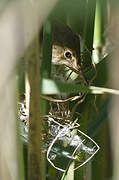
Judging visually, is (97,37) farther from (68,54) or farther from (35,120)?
(35,120)

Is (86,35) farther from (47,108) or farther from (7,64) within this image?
(7,64)

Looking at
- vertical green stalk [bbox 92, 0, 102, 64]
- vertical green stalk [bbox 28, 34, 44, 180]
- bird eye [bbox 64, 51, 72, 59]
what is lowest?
vertical green stalk [bbox 28, 34, 44, 180]

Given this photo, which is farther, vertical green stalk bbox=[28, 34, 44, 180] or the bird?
the bird

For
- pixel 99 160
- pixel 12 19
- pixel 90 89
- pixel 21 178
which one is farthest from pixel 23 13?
pixel 99 160

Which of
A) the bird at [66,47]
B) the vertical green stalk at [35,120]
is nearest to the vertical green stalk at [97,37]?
the bird at [66,47]

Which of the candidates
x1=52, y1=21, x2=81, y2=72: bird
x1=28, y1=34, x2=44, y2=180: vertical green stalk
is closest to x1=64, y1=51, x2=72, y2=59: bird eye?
x1=52, y1=21, x2=81, y2=72: bird

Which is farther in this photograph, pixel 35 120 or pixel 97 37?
pixel 97 37

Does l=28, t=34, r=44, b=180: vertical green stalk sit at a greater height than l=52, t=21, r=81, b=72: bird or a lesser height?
lesser

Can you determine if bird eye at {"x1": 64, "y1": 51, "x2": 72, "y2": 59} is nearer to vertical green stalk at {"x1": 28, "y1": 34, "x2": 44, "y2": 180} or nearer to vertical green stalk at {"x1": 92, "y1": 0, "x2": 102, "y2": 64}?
vertical green stalk at {"x1": 92, "y1": 0, "x2": 102, "y2": 64}

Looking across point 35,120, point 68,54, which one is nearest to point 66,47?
point 68,54

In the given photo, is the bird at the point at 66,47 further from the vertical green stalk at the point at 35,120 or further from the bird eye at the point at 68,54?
the vertical green stalk at the point at 35,120

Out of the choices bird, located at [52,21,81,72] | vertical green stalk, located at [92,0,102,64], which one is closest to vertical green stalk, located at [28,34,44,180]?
bird, located at [52,21,81,72]
